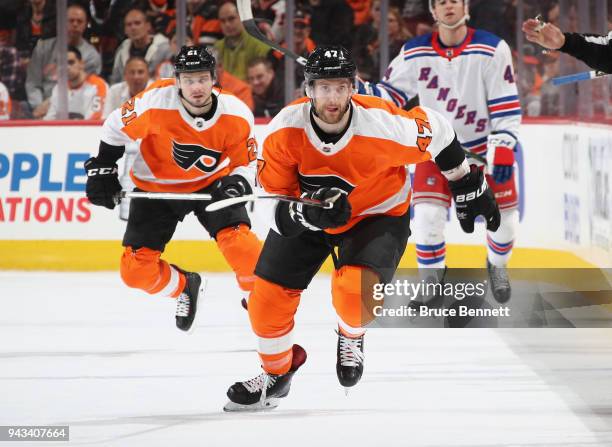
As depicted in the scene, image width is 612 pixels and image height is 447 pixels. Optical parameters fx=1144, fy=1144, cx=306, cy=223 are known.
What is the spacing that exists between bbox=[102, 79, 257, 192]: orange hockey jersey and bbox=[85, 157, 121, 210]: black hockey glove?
0.10 m

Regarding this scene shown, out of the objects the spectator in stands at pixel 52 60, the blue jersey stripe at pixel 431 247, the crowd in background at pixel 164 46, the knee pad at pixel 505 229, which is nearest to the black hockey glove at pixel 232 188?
the blue jersey stripe at pixel 431 247

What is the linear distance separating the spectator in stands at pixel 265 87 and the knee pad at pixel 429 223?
1.97 m

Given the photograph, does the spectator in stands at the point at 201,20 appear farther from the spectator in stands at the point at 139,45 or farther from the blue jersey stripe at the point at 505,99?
the blue jersey stripe at the point at 505,99

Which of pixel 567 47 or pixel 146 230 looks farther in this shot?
pixel 146 230

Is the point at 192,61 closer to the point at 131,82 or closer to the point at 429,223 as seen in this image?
the point at 429,223

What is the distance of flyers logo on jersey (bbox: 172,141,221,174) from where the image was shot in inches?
178

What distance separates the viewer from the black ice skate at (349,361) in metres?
3.41

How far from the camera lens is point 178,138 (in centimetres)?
450

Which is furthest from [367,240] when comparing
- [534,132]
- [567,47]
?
[534,132]

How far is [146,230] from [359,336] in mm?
1430

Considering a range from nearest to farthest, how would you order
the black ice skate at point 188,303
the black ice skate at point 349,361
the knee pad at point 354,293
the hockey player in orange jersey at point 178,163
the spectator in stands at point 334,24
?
1. the knee pad at point 354,293
2. the black ice skate at point 349,361
3. the hockey player in orange jersey at point 178,163
4. the black ice skate at point 188,303
5. the spectator in stands at point 334,24

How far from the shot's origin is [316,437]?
3.14 meters

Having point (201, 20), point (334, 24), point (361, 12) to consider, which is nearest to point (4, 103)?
point (201, 20)

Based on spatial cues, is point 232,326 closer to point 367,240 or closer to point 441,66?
point 441,66
